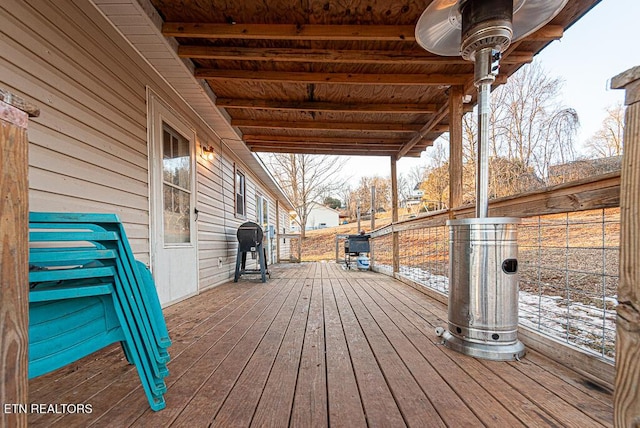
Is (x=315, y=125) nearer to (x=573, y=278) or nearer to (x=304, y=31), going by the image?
(x=304, y=31)

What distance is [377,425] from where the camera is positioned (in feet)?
3.69

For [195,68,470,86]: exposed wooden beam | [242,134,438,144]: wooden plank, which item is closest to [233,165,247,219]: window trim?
[242,134,438,144]: wooden plank

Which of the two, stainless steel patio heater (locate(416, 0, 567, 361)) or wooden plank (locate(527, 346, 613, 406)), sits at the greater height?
stainless steel patio heater (locate(416, 0, 567, 361))

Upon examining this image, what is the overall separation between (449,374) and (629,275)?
116 cm

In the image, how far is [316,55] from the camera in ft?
8.88

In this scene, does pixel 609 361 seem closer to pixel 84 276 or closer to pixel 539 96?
pixel 84 276

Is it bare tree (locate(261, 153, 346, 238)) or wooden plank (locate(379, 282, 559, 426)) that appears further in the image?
bare tree (locate(261, 153, 346, 238))

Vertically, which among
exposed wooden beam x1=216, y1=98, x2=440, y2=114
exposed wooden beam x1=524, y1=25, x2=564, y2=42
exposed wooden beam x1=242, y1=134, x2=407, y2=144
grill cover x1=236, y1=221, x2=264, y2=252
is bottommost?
grill cover x1=236, y1=221, x2=264, y2=252

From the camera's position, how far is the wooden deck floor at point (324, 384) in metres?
1.17

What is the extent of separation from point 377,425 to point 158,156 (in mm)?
3061

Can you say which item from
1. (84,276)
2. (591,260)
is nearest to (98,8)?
(84,276)

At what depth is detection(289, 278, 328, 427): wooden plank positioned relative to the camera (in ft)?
3.82

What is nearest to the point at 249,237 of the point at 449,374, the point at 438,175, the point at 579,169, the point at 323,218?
the point at 449,374

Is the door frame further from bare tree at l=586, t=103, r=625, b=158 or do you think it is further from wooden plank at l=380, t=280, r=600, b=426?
bare tree at l=586, t=103, r=625, b=158
